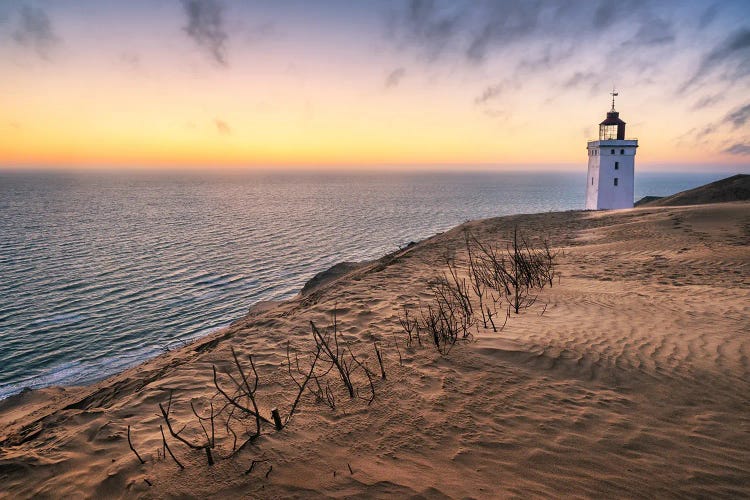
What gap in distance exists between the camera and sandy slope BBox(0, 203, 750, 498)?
3.76m

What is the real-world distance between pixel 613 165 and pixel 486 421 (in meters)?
42.8

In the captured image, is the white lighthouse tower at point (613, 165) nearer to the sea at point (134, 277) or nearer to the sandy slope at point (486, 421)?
the sea at point (134, 277)

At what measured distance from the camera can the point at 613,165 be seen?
3912cm

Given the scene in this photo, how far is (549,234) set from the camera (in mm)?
22125

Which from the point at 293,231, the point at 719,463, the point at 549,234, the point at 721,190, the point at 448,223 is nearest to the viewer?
the point at 719,463

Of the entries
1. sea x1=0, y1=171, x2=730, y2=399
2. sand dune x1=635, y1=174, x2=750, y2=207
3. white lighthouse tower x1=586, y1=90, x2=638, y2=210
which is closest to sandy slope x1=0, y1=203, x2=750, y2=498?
sea x1=0, y1=171, x2=730, y2=399

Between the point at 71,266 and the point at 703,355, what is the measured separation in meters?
33.4

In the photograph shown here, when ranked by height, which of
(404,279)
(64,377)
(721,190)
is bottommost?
(64,377)

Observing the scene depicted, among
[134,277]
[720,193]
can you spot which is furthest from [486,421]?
[720,193]

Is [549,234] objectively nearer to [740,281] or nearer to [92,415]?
[740,281]

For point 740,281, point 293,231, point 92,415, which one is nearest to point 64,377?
point 92,415

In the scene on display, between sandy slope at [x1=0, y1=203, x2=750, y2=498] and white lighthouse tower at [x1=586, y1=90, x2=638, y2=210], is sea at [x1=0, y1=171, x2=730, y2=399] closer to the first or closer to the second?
sandy slope at [x1=0, y1=203, x2=750, y2=498]

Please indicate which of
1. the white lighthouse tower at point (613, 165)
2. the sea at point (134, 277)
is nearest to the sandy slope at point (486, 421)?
the sea at point (134, 277)

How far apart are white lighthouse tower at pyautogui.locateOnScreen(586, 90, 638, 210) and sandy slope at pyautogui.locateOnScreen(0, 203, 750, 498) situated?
3442 cm
